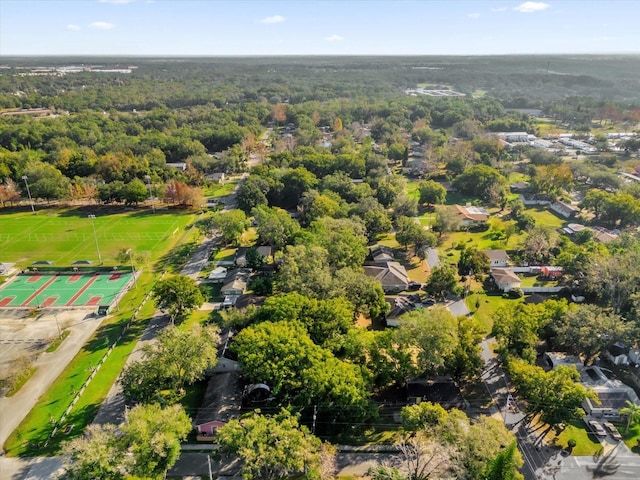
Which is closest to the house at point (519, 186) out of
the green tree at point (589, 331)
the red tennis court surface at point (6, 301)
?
the green tree at point (589, 331)

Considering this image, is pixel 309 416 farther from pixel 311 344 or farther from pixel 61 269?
pixel 61 269

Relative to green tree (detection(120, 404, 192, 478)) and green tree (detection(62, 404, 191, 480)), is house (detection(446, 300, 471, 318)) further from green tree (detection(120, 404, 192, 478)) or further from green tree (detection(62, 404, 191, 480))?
green tree (detection(62, 404, 191, 480))

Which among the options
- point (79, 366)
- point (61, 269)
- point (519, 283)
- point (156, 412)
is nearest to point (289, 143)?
point (61, 269)

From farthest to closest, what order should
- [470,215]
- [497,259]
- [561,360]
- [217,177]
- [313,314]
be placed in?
[217,177]
[470,215]
[497,259]
[561,360]
[313,314]

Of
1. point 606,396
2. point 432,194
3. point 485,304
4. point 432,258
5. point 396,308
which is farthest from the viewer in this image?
point 432,194

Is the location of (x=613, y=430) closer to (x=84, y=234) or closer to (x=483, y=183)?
(x=483, y=183)

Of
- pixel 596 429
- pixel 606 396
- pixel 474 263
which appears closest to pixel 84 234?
pixel 474 263
